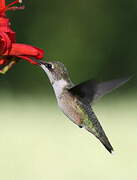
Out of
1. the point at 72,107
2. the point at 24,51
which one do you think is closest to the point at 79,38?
the point at 72,107

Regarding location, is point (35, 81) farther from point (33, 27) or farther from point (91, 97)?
point (91, 97)

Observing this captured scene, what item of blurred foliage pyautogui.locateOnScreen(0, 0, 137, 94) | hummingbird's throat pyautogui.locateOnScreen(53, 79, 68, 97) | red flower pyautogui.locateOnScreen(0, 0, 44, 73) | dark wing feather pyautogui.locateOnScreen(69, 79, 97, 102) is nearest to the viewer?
red flower pyautogui.locateOnScreen(0, 0, 44, 73)

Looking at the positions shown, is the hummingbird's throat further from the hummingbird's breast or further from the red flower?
the red flower

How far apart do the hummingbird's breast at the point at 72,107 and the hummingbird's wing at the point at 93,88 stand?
0.04 m

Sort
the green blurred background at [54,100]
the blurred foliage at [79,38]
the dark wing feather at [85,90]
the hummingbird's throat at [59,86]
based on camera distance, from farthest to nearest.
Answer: the blurred foliage at [79,38]
the green blurred background at [54,100]
the hummingbird's throat at [59,86]
the dark wing feather at [85,90]

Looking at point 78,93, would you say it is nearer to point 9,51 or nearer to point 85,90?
point 85,90

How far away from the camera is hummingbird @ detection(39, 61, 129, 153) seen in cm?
305

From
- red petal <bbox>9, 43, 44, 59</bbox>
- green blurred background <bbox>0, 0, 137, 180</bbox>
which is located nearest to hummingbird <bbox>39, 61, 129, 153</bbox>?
red petal <bbox>9, 43, 44, 59</bbox>

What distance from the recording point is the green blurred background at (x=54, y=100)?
5805 millimetres

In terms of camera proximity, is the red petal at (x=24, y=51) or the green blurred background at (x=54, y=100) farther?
the green blurred background at (x=54, y=100)

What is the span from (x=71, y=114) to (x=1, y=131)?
274 centimetres

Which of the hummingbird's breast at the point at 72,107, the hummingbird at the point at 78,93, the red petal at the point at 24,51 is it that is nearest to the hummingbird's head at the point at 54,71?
the hummingbird at the point at 78,93

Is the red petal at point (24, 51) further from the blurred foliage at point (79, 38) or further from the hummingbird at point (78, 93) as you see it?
the blurred foliage at point (79, 38)

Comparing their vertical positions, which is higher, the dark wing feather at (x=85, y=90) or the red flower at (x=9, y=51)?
the red flower at (x=9, y=51)
